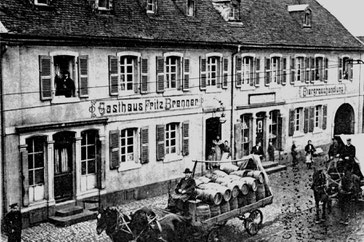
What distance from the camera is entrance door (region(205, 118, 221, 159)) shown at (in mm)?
25078

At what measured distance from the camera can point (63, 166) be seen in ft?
62.5

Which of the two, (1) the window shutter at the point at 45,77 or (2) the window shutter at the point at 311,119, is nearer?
(1) the window shutter at the point at 45,77

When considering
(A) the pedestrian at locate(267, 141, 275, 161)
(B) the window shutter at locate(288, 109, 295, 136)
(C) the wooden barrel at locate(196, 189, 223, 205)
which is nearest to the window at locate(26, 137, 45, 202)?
(C) the wooden barrel at locate(196, 189, 223, 205)

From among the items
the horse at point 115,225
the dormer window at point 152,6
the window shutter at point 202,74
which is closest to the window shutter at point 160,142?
the window shutter at point 202,74

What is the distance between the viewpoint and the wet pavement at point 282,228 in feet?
54.5

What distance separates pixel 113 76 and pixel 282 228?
811cm

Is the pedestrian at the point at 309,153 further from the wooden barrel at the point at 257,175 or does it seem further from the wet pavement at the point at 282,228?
the wooden barrel at the point at 257,175

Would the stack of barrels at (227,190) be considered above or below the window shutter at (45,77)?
below

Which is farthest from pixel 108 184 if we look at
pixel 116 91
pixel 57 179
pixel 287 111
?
pixel 287 111

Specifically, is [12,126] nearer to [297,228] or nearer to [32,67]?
[32,67]

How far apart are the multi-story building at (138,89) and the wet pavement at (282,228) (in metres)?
1.14

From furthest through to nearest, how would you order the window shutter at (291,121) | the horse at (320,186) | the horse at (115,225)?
the window shutter at (291,121) → the horse at (320,186) → the horse at (115,225)

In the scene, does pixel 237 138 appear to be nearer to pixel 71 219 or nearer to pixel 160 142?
pixel 160 142

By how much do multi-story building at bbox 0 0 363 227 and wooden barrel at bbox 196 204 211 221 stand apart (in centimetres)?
603
